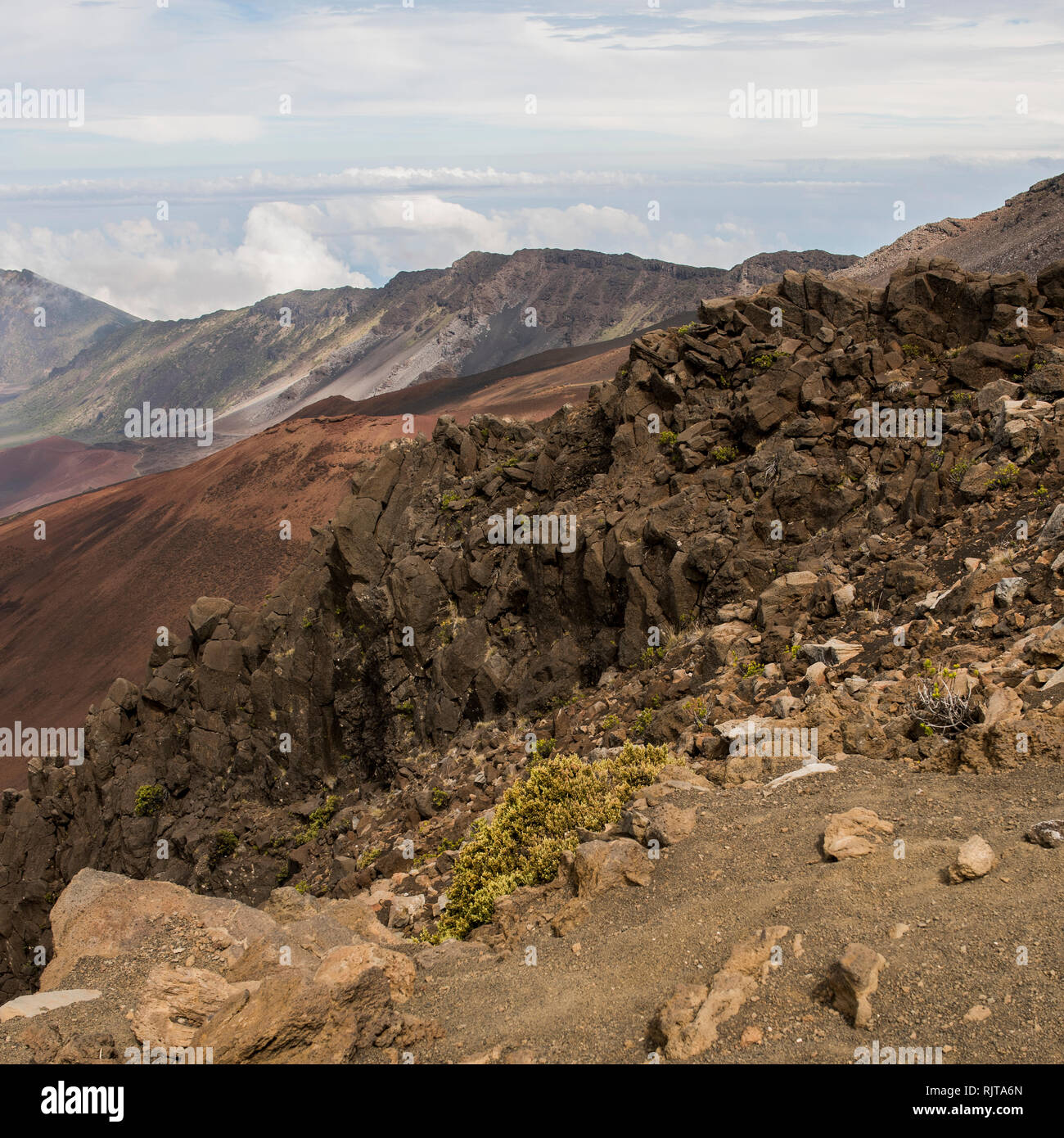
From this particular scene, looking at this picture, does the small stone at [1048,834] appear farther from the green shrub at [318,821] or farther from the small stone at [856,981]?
the green shrub at [318,821]

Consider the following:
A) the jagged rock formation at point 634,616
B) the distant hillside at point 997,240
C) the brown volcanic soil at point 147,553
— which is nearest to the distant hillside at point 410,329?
the distant hillside at point 997,240

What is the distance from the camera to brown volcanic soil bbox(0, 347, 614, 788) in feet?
138

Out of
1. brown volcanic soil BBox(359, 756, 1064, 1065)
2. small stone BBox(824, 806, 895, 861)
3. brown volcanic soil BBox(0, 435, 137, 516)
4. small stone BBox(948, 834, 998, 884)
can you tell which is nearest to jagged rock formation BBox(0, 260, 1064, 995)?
brown volcanic soil BBox(359, 756, 1064, 1065)

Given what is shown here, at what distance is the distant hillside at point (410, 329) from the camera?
119750mm

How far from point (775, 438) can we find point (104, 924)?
39.6ft

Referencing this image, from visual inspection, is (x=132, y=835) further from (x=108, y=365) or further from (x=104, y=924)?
(x=108, y=365)

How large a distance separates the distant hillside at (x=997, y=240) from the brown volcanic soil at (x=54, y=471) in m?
87.9

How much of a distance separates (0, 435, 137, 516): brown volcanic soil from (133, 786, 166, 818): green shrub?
91.5 meters

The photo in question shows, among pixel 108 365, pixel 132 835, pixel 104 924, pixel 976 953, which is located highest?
pixel 108 365

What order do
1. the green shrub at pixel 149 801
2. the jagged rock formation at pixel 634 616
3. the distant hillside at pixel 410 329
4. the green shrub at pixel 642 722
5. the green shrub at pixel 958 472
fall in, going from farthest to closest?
1. the distant hillside at pixel 410 329
2. the green shrub at pixel 149 801
3. the green shrub at pixel 958 472
4. the green shrub at pixel 642 722
5. the jagged rock formation at pixel 634 616

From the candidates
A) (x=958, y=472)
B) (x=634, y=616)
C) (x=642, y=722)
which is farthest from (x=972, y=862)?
(x=634, y=616)
